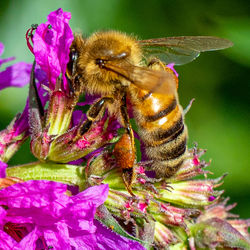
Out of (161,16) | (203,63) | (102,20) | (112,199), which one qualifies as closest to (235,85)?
(203,63)

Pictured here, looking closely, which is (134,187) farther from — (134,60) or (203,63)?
(203,63)

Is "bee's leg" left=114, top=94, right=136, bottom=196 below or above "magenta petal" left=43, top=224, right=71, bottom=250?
above

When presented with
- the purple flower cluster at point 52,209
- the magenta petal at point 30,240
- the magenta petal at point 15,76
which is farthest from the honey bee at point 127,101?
the magenta petal at point 15,76

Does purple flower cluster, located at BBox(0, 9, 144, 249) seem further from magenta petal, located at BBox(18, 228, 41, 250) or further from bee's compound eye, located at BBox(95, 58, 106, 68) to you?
bee's compound eye, located at BBox(95, 58, 106, 68)

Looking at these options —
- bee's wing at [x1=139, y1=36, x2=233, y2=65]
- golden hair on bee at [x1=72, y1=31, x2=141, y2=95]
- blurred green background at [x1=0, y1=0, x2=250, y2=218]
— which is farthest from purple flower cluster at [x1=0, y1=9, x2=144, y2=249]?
blurred green background at [x1=0, y1=0, x2=250, y2=218]

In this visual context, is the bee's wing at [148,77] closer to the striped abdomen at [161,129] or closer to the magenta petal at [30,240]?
the striped abdomen at [161,129]

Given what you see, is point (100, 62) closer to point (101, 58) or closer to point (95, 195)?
point (101, 58)
